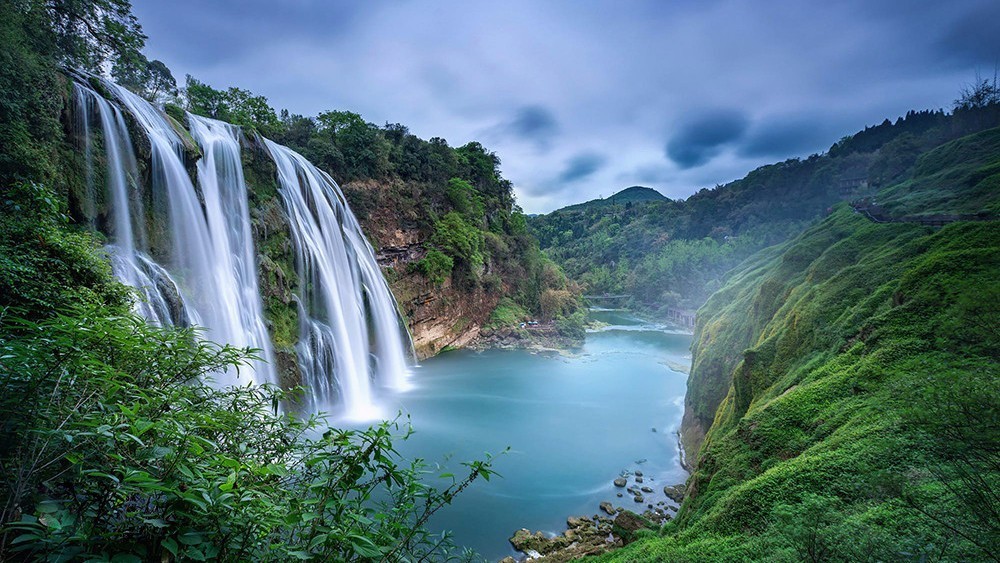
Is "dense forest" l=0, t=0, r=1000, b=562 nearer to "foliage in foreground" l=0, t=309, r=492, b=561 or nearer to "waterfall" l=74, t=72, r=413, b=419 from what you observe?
"foliage in foreground" l=0, t=309, r=492, b=561

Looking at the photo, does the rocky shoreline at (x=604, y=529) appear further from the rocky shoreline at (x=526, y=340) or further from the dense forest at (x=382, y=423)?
the rocky shoreline at (x=526, y=340)

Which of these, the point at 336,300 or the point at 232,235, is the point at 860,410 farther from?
the point at 336,300

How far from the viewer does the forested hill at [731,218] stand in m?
38.0

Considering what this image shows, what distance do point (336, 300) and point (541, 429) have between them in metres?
9.80

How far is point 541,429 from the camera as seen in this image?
14.7 meters

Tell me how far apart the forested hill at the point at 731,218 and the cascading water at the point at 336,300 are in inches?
1129

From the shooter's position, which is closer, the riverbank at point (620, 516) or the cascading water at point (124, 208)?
the riverbank at point (620, 516)

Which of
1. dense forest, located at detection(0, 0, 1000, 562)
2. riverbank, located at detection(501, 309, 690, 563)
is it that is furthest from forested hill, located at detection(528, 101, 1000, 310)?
riverbank, located at detection(501, 309, 690, 563)

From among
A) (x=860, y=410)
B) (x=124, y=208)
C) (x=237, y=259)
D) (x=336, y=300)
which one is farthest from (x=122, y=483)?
(x=336, y=300)

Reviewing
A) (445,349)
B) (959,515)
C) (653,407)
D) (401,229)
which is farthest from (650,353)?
(959,515)

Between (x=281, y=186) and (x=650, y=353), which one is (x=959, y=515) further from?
(x=650, y=353)

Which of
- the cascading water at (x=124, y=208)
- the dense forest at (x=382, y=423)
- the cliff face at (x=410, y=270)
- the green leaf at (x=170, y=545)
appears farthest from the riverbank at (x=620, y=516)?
the cliff face at (x=410, y=270)

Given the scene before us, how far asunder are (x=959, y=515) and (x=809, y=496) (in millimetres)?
1525

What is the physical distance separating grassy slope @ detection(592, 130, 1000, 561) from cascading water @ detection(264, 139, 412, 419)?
40.5 feet
